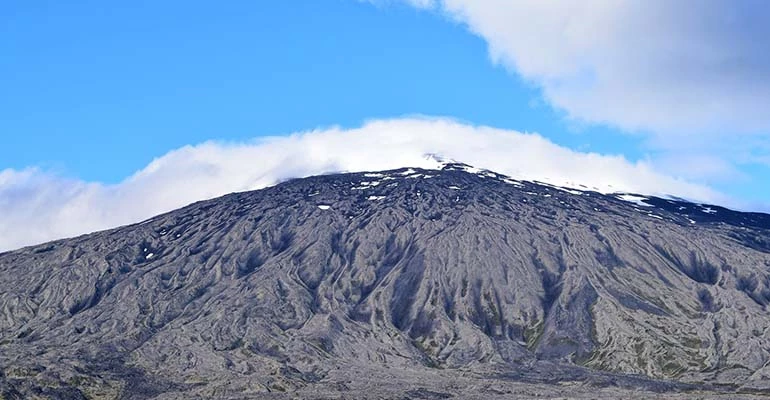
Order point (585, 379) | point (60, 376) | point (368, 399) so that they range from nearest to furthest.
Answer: point (368, 399)
point (60, 376)
point (585, 379)

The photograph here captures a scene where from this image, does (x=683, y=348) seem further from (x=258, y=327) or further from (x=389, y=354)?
(x=258, y=327)

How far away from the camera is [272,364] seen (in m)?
175

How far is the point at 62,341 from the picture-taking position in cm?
19125

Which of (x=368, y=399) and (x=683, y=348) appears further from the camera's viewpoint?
(x=683, y=348)

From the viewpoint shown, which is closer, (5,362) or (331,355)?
(5,362)

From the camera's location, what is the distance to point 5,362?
16775 centimetres

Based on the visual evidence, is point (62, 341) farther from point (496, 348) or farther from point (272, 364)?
point (496, 348)

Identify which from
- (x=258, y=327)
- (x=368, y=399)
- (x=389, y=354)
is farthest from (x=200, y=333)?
(x=368, y=399)

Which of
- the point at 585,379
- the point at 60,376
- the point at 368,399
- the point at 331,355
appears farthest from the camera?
the point at 331,355

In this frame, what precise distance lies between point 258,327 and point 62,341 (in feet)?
120

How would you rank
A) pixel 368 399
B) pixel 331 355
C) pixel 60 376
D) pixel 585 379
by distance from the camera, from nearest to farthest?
pixel 368 399, pixel 60 376, pixel 585 379, pixel 331 355

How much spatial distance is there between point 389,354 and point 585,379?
3732 cm

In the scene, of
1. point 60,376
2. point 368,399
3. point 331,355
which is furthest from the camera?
point 331,355

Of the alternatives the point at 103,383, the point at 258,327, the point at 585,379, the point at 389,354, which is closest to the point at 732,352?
the point at 585,379
